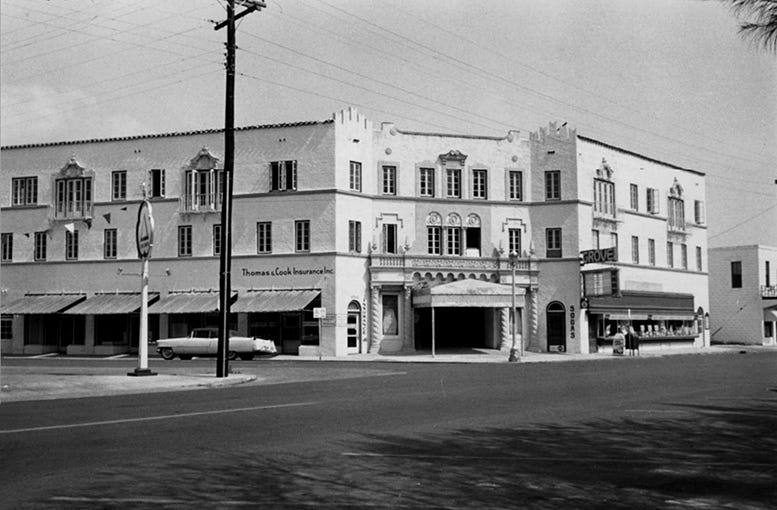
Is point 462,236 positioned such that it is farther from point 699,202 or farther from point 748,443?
point 748,443

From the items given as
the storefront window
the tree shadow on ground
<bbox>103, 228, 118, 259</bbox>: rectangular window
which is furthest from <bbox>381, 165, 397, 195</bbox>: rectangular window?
the tree shadow on ground

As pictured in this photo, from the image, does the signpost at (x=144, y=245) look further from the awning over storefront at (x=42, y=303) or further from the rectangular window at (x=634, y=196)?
the rectangular window at (x=634, y=196)

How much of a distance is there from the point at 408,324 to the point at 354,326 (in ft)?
9.60

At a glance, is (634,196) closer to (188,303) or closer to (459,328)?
(459,328)

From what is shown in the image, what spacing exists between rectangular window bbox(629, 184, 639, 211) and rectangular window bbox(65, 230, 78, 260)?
1261 inches

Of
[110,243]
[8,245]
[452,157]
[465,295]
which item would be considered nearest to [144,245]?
[465,295]

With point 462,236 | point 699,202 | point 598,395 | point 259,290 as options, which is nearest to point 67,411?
point 598,395

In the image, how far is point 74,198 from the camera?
49.9 meters

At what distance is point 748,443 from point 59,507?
26.9ft

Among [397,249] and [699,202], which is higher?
[699,202]

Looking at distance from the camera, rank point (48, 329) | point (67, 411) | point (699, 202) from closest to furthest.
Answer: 1. point (67, 411)
2. point (48, 329)
3. point (699, 202)

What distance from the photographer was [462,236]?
4916 centimetres

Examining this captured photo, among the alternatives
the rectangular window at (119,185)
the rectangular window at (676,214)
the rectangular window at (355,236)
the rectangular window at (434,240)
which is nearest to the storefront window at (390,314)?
the rectangular window at (355,236)

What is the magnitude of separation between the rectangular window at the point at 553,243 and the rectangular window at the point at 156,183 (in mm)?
20842
